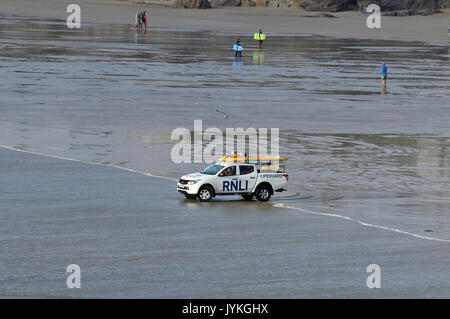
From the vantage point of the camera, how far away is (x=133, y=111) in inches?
2309

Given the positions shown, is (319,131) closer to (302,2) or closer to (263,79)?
(263,79)

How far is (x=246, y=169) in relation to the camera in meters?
35.9

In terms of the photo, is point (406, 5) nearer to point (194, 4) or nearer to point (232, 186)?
point (194, 4)

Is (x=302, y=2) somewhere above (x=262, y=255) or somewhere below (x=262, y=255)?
above

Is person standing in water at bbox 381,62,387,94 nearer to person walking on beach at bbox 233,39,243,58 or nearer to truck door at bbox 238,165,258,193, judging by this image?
person walking on beach at bbox 233,39,243,58

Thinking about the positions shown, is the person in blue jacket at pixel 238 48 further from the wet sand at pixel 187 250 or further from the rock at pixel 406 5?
the rock at pixel 406 5

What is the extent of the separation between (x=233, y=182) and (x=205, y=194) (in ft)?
3.44

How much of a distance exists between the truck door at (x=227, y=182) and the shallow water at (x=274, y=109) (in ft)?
5.94

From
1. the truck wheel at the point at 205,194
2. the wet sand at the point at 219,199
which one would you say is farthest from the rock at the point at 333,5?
the truck wheel at the point at 205,194

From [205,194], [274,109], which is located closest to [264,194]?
[205,194]

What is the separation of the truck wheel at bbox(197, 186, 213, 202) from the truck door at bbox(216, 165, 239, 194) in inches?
12.3

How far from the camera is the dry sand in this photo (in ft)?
461

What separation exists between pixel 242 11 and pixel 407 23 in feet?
104

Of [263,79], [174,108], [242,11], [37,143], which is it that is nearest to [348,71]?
[263,79]
